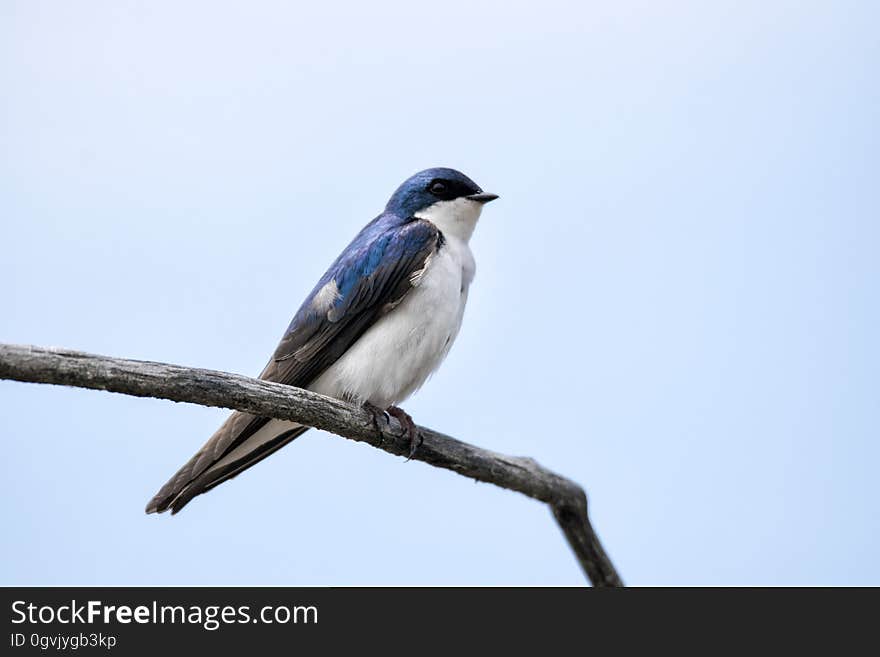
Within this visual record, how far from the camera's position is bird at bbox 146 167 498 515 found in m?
5.12

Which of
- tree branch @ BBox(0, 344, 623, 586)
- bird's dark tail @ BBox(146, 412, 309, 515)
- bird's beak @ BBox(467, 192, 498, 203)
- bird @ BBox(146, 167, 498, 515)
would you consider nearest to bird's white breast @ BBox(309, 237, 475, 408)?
bird @ BBox(146, 167, 498, 515)

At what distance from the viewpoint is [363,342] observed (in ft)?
17.3

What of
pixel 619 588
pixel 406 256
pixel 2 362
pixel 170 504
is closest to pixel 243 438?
pixel 170 504

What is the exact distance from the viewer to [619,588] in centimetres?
548

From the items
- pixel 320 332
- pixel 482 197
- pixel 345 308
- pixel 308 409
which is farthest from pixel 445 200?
pixel 308 409

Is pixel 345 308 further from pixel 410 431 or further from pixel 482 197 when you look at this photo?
pixel 482 197

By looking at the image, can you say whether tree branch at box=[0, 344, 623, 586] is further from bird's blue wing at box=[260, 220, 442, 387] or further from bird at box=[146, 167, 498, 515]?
bird's blue wing at box=[260, 220, 442, 387]

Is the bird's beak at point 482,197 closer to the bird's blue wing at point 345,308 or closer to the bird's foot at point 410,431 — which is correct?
the bird's blue wing at point 345,308

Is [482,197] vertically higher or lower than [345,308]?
higher

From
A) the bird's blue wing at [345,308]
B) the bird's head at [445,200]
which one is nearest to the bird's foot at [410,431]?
the bird's blue wing at [345,308]

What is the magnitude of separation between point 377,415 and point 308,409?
648 millimetres

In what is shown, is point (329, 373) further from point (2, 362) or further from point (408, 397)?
point (2, 362)

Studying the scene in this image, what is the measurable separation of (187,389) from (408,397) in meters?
1.70

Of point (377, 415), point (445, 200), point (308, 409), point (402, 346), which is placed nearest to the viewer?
point (308, 409)
